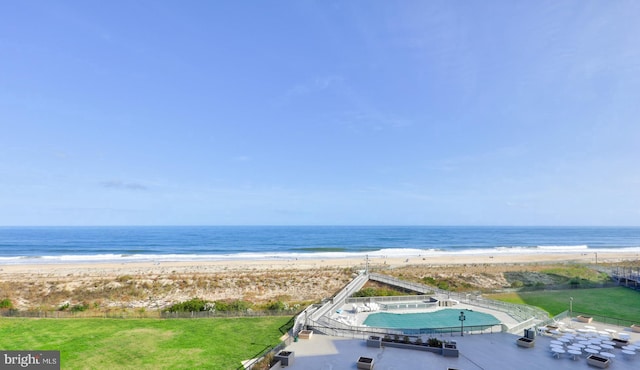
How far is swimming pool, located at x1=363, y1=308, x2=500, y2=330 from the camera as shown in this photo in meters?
23.8

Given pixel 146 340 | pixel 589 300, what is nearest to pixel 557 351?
pixel 589 300

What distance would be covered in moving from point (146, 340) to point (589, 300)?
40.1m

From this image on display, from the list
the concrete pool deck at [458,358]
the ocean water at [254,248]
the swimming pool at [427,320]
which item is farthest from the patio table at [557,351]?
the ocean water at [254,248]

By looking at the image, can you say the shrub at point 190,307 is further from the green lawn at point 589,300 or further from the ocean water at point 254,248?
the ocean water at point 254,248

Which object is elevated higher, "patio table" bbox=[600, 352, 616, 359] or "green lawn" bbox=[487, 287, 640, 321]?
"patio table" bbox=[600, 352, 616, 359]

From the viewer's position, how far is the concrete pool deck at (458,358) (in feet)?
53.0

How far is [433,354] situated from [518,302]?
20.0 m

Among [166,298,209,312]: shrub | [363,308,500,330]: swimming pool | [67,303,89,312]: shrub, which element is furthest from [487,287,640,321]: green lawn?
[67,303,89,312]: shrub

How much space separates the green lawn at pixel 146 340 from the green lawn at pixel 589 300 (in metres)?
24.8

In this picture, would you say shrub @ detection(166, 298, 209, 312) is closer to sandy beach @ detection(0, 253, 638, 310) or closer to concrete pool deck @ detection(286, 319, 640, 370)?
sandy beach @ detection(0, 253, 638, 310)

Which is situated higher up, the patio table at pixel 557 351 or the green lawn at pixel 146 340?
the patio table at pixel 557 351

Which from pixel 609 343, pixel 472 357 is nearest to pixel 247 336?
pixel 472 357

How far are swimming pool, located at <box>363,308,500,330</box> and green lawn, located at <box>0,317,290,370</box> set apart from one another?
759 cm

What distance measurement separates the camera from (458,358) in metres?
17.2
